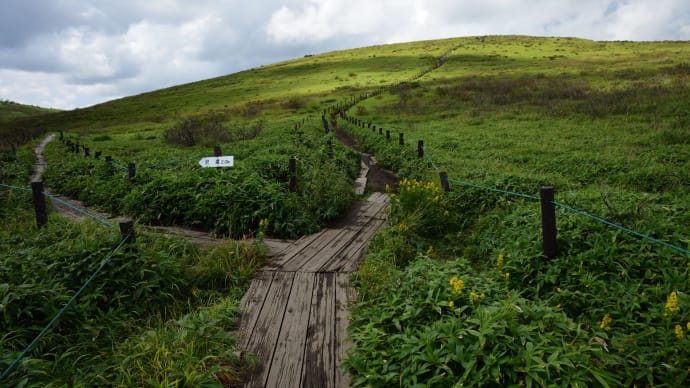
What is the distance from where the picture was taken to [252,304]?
16.1ft

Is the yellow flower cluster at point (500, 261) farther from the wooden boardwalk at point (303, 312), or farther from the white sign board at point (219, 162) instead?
the white sign board at point (219, 162)

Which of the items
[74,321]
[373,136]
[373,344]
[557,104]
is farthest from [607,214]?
[557,104]

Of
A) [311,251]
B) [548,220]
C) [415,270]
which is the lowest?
[311,251]

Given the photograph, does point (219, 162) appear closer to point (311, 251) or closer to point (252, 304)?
point (311, 251)

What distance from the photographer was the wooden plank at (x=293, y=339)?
359cm

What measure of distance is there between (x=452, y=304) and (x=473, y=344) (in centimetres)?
54

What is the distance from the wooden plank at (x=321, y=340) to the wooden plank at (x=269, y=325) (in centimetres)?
38

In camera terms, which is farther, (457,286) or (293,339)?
(293,339)

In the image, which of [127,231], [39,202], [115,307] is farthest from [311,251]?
[39,202]

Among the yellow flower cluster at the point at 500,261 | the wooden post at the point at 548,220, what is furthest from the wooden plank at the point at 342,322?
the wooden post at the point at 548,220

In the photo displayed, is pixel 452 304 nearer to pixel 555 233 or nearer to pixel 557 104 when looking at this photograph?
pixel 555 233

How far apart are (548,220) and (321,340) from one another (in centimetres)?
302

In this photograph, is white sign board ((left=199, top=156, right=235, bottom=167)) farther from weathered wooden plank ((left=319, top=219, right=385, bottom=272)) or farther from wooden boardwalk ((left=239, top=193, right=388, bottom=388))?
weathered wooden plank ((left=319, top=219, right=385, bottom=272))

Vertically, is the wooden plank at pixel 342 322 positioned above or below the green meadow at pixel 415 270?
below
